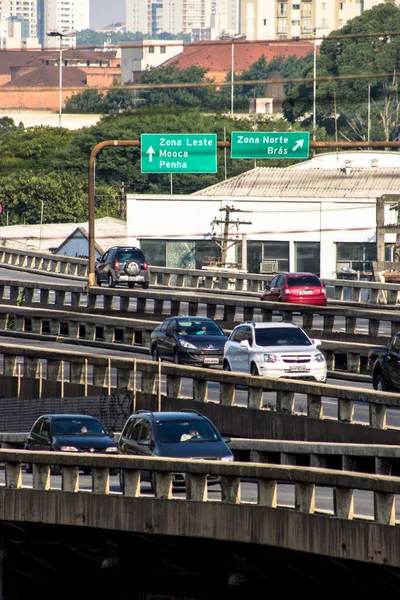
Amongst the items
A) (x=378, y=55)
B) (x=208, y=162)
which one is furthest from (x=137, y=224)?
(x=378, y=55)

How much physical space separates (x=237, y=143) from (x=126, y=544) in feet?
134

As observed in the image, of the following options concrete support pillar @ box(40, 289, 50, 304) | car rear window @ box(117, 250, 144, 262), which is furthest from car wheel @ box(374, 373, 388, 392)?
car rear window @ box(117, 250, 144, 262)

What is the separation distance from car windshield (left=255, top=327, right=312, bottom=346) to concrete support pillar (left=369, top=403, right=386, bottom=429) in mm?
6058

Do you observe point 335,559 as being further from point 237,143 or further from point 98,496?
point 237,143

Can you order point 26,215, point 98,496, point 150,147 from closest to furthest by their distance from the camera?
point 98,496 < point 150,147 < point 26,215

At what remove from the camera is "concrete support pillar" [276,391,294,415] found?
91.0 ft

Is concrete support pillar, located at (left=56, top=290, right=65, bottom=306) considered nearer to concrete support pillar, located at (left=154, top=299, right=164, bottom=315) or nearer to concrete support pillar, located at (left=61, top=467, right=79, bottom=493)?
concrete support pillar, located at (left=154, top=299, right=164, bottom=315)

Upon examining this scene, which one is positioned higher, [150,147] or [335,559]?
[150,147]

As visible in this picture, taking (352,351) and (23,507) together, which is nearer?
(23,507)

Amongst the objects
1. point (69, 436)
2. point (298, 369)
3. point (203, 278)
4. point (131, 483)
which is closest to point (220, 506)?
point (131, 483)

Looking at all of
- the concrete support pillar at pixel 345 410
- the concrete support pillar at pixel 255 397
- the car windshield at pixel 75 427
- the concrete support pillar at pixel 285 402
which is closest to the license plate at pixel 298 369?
the concrete support pillar at pixel 255 397

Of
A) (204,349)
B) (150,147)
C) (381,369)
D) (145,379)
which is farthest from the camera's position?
(150,147)

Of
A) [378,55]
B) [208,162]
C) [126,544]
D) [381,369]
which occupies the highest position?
[378,55]

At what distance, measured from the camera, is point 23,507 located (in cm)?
2181
